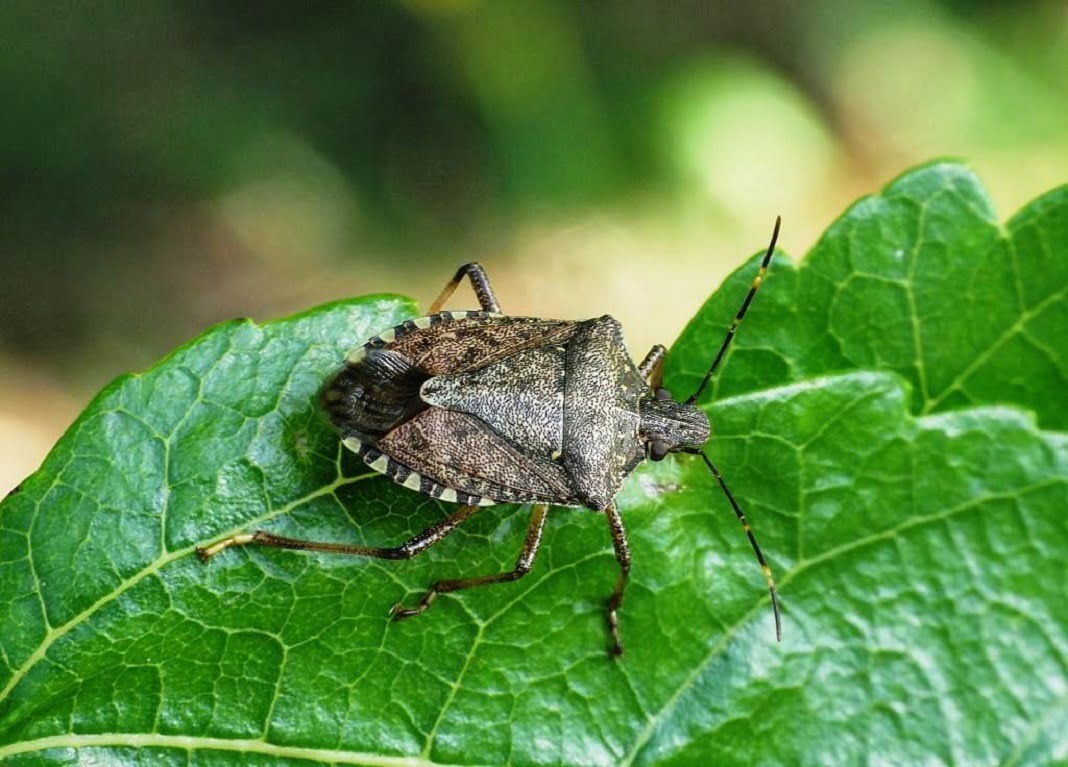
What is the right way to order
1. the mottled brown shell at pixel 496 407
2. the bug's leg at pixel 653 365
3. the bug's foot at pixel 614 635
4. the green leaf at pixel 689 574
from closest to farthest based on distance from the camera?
the green leaf at pixel 689 574 < the bug's foot at pixel 614 635 < the mottled brown shell at pixel 496 407 < the bug's leg at pixel 653 365

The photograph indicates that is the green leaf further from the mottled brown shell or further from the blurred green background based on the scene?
the blurred green background

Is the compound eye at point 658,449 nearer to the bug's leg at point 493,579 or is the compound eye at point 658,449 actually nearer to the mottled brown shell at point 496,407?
the mottled brown shell at point 496,407

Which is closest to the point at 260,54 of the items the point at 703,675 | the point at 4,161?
the point at 4,161

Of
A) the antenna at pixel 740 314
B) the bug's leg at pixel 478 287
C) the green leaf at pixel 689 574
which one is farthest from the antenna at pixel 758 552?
the bug's leg at pixel 478 287

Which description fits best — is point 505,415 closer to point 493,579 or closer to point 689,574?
point 493,579

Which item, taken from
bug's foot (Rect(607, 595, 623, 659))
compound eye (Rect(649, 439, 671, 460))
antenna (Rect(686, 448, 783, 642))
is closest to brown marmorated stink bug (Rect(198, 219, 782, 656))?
compound eye (Rect(649, 439, 671, 460))

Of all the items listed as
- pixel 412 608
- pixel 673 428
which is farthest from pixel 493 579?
pixel 673 428

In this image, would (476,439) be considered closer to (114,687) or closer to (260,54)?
(114,687)
